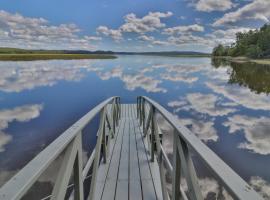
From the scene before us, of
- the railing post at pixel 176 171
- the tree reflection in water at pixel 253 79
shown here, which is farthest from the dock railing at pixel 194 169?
the tree reflection in water at pixel 253 79

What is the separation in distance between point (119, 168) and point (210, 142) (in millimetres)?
5030

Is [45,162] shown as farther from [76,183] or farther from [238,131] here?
[238,131]

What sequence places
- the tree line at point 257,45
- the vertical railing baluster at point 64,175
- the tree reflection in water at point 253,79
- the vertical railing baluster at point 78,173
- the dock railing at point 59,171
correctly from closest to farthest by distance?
the dock railing at point 59,171
the vertical railing baluster at point 64,175
the vertical railing baluster at point 78,173
the tree reflection in water at point 253,79
the tree line at point 257,45

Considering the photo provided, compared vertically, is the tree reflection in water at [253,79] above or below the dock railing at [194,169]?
below

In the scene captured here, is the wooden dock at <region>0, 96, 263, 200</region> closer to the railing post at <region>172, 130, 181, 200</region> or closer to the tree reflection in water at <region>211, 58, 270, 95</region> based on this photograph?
the railing post at <region>172, 130, 181, 200</region>

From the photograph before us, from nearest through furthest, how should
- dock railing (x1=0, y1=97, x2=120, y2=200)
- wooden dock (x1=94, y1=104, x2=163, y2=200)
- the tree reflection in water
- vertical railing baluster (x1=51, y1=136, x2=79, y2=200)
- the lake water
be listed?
1. dock railing (x1=0, y1=97, x2=120, y2=200)
2. vertical railing baluster (x1=51, y1=136, x2=79, y2=200)
3. wooden dock (x1=94, y1=104, x2=163, y2=200)
4. the lake water
5. the tree reflection in water

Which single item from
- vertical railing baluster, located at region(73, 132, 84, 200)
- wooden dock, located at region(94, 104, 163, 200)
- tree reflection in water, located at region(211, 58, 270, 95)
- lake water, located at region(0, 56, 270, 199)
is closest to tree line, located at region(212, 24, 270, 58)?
tree reflection in water, located at region(211, 58, 270, 95)

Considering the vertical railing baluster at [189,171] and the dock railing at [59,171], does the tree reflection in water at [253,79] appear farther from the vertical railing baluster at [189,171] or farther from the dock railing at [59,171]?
the dock railing at [59,171]

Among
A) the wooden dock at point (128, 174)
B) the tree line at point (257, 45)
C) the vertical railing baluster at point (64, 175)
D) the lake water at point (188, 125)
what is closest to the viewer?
the vertical railing baluster at point (64, 175)

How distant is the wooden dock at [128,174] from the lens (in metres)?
2.62

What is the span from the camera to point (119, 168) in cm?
331

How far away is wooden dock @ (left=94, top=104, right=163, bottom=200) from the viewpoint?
2.62 metres

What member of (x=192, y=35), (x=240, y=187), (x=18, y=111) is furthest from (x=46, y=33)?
(x=240, y=187)

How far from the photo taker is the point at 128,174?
311 cm
